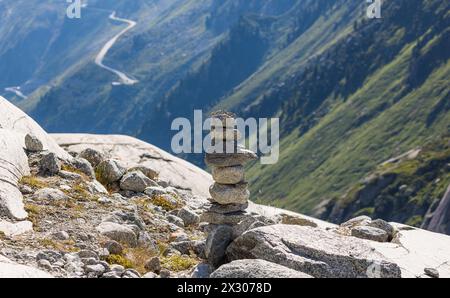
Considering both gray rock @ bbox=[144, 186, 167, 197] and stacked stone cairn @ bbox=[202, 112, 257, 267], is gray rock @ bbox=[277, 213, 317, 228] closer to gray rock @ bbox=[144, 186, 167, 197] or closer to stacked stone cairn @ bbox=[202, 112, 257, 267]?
stacked stone cairn @ bbox=[202, 112, 257, 267]

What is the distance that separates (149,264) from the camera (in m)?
21.7

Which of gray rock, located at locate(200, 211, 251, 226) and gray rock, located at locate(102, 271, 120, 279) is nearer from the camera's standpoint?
gray rock, located at locate(102, 271, 120, 279)

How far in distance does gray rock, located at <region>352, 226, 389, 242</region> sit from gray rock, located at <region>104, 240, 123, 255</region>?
877 cm

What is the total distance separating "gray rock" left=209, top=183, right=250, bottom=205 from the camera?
26312 mm

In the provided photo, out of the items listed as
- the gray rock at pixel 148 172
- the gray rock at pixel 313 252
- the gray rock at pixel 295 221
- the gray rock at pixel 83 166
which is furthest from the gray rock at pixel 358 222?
the gray rock at pixel 148 172

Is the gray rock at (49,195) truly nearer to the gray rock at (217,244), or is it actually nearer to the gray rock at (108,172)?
the gray rock at (108,172)

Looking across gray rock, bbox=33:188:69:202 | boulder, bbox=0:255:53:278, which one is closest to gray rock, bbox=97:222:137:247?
gray rock, bbox=33:188:69:202

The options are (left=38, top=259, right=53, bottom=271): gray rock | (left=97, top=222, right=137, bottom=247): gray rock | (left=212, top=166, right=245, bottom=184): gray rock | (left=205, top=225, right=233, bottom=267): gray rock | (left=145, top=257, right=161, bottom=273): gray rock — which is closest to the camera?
(left=38, top=259, right=53, bottom=271): gray rock

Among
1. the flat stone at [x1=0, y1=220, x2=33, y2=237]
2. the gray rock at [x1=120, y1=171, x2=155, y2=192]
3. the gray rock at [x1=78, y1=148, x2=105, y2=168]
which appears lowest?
the flat stone at [x1=0, y1=220, x2=33, y2=237]

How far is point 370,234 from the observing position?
1039 inches

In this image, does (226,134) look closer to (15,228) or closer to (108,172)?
(15,228)
